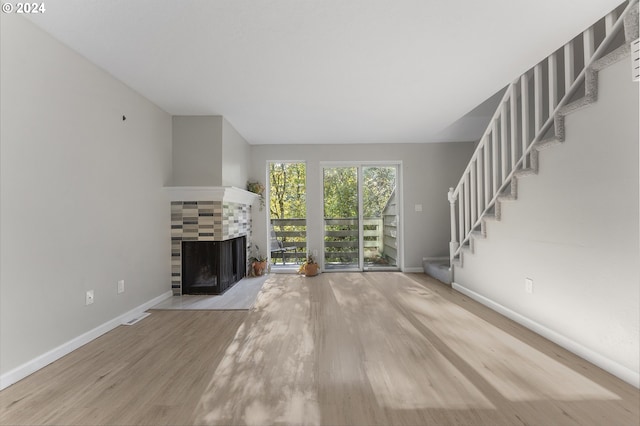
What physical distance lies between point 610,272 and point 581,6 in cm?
174

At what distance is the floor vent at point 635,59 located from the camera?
5.55ft

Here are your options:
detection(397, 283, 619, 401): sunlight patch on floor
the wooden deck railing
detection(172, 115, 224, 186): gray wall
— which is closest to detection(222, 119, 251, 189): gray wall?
detection(172, 115, 224, 186): gray wall

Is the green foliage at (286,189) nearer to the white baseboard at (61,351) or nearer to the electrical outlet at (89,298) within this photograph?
the white baseboard at (61,351)

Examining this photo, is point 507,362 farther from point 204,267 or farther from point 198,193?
point 198,193

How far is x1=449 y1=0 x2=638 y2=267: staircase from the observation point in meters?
1.99

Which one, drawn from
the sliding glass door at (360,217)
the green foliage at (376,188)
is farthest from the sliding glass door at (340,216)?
the green foliage at (376,188)

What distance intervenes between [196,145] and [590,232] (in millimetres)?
4036

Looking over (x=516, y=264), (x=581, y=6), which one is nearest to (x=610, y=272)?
(x=516, y=264)

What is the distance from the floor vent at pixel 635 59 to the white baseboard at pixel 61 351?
4.22 metres

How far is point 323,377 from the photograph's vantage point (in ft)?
5.98

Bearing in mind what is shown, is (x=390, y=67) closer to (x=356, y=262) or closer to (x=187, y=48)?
(x=187, y=48)

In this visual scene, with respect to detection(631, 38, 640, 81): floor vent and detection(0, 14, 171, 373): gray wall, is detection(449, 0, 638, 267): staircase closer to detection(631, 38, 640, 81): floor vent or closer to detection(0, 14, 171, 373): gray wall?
detection(631, 38, 640, 81): floor vent

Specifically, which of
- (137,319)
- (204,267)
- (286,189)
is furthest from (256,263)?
(137,319)

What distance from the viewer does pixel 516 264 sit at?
277 centimetres
